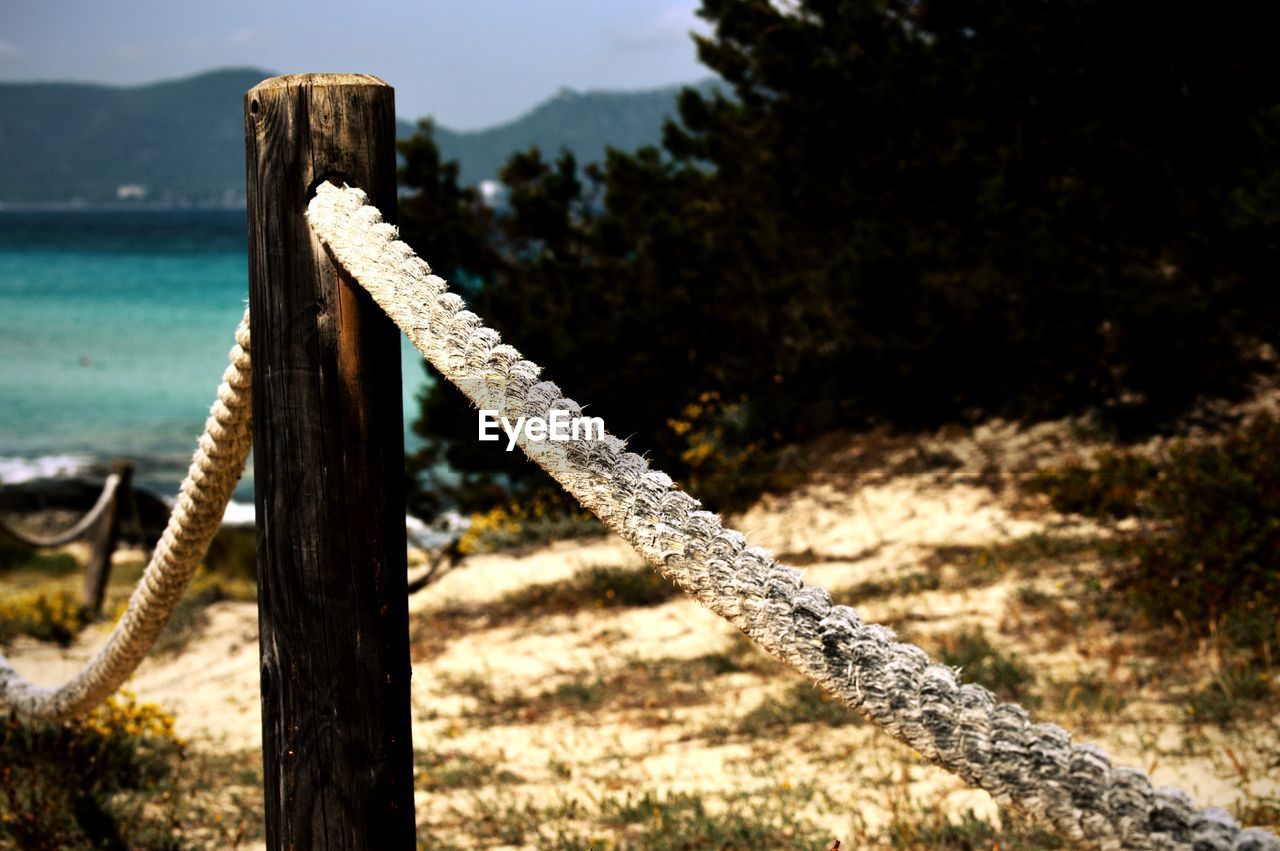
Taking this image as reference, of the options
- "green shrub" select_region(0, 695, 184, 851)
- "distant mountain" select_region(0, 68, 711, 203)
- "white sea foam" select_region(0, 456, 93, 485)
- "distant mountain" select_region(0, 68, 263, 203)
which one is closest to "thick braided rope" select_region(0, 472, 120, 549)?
"green shrub" select_region(0, 695, 184, 851)

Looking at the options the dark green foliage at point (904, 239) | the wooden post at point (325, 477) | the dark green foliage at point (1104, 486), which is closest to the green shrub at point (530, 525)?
the dark green foliage at point (904, 239)

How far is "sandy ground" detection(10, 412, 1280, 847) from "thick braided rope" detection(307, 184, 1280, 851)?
1886 millimetres

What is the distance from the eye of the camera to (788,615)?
1.35 m

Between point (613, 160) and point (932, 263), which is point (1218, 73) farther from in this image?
point (613, 160)

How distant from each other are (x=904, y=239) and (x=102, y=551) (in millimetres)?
6351

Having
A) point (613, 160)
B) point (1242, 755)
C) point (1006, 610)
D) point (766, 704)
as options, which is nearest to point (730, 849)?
point (766, 704)

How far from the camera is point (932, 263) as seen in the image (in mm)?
8109

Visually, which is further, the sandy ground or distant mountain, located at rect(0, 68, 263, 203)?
distant mountain, located at rect(0, 68, 263, 203)

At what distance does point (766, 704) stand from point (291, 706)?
115 inches

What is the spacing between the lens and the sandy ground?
350 centimetres

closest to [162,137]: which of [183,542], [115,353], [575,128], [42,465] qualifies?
[575,128]

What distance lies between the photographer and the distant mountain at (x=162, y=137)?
136 m

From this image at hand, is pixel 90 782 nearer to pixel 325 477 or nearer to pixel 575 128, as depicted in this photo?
pixel 325 477

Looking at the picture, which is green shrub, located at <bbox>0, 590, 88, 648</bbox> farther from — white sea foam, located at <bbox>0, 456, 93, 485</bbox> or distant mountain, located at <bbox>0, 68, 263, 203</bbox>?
distant mountain, located at <bbox>0, 68, 263, 203</bbox>
